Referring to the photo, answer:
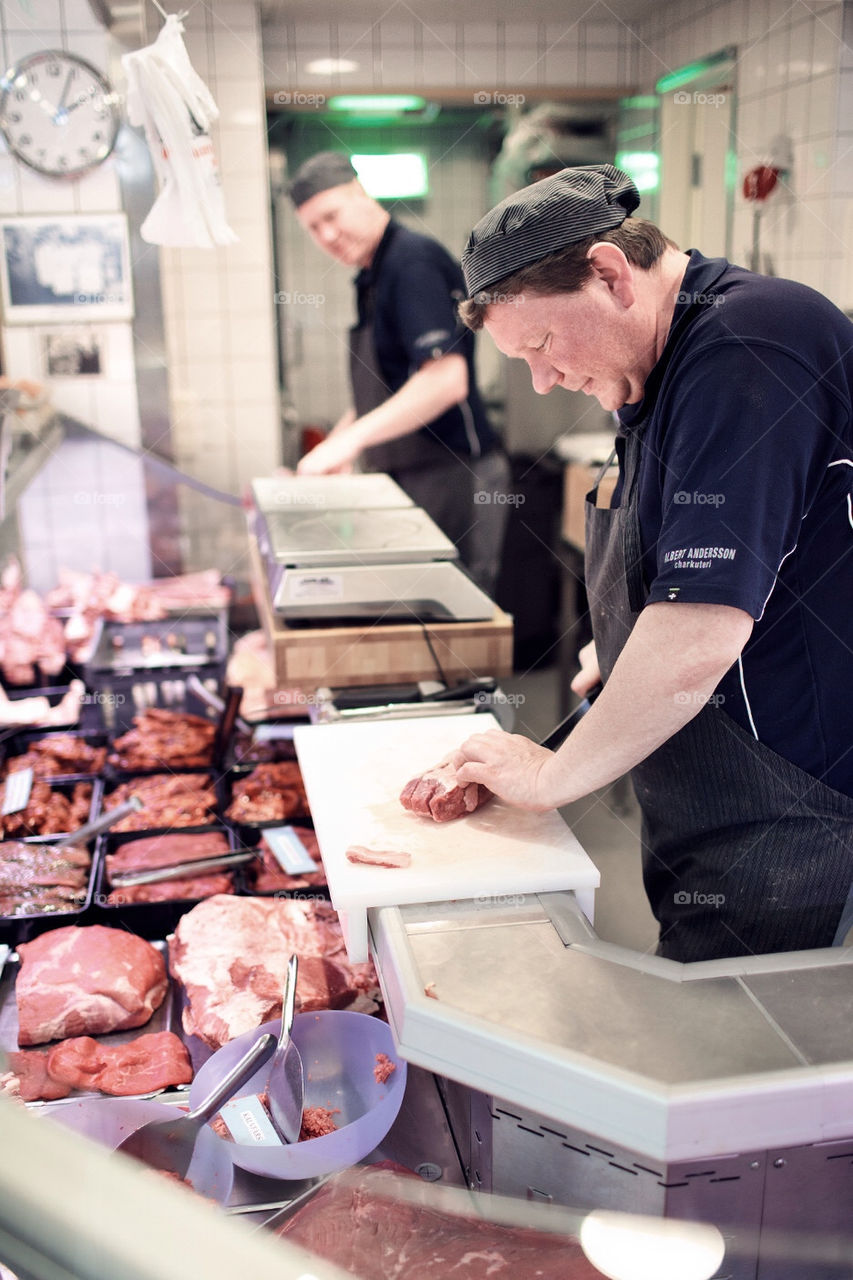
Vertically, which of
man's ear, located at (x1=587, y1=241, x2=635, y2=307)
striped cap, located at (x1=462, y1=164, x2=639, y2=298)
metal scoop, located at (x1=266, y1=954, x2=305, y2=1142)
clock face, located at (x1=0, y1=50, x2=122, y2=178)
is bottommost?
metal scoop, located at (x1=266, y1=954, x2=305, y2=1142)

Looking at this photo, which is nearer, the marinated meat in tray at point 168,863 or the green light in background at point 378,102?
the marinated meat in tray at point 168,863

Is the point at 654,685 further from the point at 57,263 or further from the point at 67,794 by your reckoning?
the point at 57,263

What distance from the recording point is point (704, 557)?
3.94 feet

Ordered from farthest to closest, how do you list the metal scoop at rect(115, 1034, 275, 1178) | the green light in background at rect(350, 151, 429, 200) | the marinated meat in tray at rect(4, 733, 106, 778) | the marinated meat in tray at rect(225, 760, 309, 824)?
1. the green light in background at rect(350, 151, 429, 200)
2. the marinated meat in tray at rect(4, 733, 106, 778)
3. the marinated meat in tray at rect(225, 760, 309, 824)
4. the metal scoop at rect(115, 1034, 275, 1178)

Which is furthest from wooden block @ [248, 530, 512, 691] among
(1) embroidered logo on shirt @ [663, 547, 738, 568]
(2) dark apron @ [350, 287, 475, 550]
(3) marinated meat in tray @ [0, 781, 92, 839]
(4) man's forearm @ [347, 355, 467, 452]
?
(1) embroidered logo on shirt @ [663, 547, 738, 568]

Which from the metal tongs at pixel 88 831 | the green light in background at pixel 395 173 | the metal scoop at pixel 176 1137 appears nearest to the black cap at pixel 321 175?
the green light in background at pixel 395 173

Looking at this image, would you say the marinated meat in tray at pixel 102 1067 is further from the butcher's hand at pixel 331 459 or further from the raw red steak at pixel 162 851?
the butcher's hand at pixel 331 459

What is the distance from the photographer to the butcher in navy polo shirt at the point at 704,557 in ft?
4.01

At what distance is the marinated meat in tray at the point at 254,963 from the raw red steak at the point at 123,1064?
42 mm

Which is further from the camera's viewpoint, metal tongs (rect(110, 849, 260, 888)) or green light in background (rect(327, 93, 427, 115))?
green light in background (rect(327, 93, 427, 115))

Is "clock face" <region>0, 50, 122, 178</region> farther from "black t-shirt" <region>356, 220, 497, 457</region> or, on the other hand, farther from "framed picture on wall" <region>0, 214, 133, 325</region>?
"black t-shirt" <region>356, 220, 497, 457</region>

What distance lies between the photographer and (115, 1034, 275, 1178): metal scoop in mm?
1097

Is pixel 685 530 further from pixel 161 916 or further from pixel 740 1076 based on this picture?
pixel 161 916

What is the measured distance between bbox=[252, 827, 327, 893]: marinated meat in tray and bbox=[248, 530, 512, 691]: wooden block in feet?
1.45
